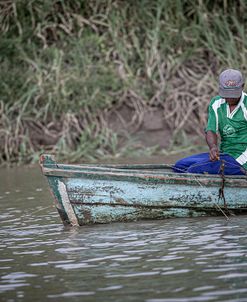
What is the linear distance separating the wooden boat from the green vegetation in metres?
5.80

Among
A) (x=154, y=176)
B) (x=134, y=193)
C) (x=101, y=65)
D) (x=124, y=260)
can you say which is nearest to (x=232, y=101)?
(x=154, y=176)

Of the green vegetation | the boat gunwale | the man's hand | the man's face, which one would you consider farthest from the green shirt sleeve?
the green vegetation

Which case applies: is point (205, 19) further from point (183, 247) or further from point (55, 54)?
point (183, 247)

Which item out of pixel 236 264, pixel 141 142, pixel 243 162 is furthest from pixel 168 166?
pixel 141 142

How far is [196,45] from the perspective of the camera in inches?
619

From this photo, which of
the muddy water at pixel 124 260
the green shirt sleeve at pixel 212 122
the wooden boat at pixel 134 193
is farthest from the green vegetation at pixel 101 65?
the wooden boat at pixel 134 193

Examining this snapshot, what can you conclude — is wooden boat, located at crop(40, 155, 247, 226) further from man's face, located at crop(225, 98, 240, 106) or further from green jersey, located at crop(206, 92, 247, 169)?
man's face, located at crop(225, 98, 240, 106)

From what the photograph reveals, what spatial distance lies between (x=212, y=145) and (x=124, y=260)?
2.20 metres

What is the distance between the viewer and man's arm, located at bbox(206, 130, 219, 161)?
809 cm

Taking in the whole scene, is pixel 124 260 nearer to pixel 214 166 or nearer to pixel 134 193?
pixel 134 193

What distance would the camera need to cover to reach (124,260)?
6359 millimetres

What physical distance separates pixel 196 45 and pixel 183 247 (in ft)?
31.0

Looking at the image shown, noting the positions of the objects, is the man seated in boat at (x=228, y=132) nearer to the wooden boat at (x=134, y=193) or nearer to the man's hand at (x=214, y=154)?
the man's hand at (x=214, y=154)

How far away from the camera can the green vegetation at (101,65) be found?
1452cm
